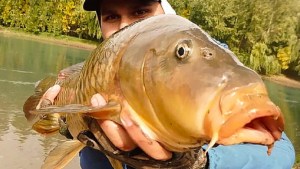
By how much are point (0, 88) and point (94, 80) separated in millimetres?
10717

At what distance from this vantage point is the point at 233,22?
3472 cm

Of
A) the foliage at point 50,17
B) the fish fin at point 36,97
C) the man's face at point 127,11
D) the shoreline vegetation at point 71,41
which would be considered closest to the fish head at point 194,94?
the man's face at point 127,11

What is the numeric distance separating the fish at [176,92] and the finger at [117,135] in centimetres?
3

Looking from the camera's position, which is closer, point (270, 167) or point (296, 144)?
point (270, 167)

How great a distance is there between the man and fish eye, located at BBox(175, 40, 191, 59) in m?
0.23

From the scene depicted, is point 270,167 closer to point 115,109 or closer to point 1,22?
point 115,109

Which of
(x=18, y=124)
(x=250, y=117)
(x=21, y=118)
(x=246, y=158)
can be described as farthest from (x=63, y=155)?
(x=21, y=118)

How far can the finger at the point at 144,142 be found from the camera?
134cm

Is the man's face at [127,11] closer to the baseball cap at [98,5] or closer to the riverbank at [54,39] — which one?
the baseball cap at [98,5]

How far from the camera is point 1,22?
36.0 meters

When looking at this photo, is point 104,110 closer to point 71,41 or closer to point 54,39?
point 71,41

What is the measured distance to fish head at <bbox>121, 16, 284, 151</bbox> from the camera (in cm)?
108

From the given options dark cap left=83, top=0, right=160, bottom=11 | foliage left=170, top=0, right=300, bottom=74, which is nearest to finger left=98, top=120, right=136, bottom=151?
dark cap left=83, top=0, right=160, bottom=11

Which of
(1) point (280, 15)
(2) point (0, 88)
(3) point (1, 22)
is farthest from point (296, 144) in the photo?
(3) point (1, 22)
